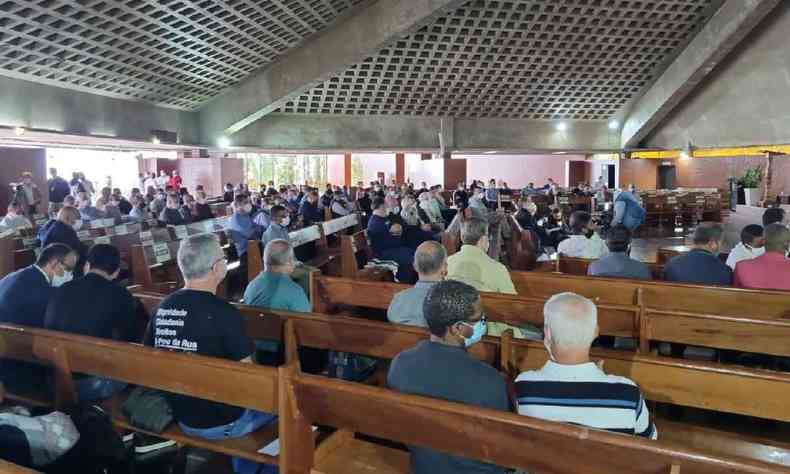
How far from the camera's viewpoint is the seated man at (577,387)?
5.91ft

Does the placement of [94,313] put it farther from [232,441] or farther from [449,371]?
[449,371]

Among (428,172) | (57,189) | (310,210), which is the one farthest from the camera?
(428,172)

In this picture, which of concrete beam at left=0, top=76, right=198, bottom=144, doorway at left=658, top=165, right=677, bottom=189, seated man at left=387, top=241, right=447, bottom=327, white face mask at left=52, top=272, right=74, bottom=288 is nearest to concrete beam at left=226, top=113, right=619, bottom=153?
doorway at left=658, top=165, right=677, bottom=189

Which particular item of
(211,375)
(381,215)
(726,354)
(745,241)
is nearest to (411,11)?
(381,215)

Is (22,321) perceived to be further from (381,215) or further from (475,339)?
(381,215)

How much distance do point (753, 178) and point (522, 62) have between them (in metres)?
7.74

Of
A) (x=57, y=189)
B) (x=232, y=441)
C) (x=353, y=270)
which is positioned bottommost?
(x=232, y=441)

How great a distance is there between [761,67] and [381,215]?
1193 cm

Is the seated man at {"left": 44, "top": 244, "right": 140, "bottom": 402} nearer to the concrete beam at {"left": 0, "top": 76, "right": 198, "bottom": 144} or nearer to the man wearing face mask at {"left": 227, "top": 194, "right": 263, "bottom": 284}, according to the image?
the man wearing face mask at {"left": 227, "top": 194, "right": 263, "bottom": 284}

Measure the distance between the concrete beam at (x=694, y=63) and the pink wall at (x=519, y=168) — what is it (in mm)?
3596

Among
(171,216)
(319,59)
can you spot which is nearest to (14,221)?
(171,216)

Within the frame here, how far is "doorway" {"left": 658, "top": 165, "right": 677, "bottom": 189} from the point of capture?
1975cm

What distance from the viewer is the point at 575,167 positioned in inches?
837

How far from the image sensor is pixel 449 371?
1.92 meters
